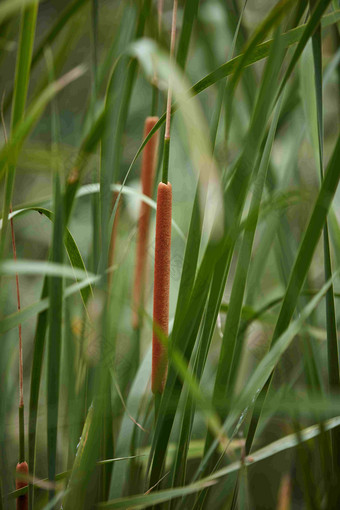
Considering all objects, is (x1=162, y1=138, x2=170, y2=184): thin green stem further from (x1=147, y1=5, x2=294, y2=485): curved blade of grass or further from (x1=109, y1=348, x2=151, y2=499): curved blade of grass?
(x1=109, y1=348, x2=151, y2=499): curved blade of grass

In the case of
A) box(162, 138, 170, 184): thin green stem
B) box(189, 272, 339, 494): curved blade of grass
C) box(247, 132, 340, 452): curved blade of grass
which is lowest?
box(189, 272, 339, 494): curved blade of grass

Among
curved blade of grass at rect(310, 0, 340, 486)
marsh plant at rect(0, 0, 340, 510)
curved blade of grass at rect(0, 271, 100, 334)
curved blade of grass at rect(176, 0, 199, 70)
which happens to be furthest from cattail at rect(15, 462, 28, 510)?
curved blade of grass at rect(176, 0, 199, 70)

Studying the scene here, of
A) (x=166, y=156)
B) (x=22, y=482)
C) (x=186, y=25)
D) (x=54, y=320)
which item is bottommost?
(x=22, y=482)

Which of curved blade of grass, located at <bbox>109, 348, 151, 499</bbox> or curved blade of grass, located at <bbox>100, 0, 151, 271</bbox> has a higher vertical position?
curved blade of grass, located at <bbox>100, 0, 151, 271</bbox>

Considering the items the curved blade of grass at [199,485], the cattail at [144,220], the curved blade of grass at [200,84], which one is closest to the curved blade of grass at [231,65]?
the curved blade of grass at [200,84]

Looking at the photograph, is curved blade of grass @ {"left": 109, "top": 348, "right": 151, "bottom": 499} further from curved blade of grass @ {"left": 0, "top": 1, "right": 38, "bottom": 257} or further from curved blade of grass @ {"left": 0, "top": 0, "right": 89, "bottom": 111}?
curved blade of grass @ {"left": 0, "top": 0, "right": 89, "bottom": 111}

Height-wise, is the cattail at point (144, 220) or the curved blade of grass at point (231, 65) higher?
the curved blade of grass at point (231, 65)

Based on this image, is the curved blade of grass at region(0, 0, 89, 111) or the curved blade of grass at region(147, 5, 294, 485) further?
the curved blade of grass at region(0, 0, 89, 111)

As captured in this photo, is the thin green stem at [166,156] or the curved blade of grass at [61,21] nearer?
the thin green stem at [166,156]

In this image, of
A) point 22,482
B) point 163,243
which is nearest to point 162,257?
point 163,243

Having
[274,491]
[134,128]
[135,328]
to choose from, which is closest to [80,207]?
[134,128]

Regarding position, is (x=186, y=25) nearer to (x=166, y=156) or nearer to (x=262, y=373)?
(x=166, y=156)

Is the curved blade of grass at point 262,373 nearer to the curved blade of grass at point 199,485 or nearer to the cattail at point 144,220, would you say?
the curved blade of grass at point 199,485

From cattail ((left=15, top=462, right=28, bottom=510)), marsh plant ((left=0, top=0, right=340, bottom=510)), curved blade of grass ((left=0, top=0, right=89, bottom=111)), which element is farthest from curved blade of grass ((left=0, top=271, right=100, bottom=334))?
curved blade of grass ((left=0, top=0, right=89, bottom=111))
